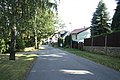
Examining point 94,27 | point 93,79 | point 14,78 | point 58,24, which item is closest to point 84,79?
point 93,79

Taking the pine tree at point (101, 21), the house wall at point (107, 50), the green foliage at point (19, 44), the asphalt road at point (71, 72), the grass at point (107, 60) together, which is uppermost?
the pine tree at point (101, 21)

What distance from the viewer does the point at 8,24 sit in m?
11.7

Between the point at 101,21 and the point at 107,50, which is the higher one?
the point at 101,21

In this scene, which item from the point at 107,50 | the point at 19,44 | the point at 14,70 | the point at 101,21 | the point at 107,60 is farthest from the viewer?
the point at 101,21

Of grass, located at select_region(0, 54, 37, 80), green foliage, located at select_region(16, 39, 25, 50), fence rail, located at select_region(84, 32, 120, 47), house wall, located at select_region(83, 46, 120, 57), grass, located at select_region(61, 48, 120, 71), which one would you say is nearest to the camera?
grass, located at select_region(0, 54, 37, 80)

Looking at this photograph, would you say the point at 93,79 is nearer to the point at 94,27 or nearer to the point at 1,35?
the point at 1,35

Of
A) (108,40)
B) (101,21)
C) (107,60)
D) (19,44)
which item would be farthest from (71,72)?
(101,21)

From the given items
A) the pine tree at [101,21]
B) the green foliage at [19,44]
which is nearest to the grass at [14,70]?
the green foliage at [19,44]

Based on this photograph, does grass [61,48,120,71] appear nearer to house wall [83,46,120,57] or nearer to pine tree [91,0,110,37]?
house wall [83,46,120,57]

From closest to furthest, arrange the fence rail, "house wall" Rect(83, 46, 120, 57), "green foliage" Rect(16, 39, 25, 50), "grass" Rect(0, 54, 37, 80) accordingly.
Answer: "grass" Rect(0, 54, 37, 80), "house wall" Rect(83, 46, 120, 57), the fence rail, "green foliage" Rect(16, 39, 25, 50)

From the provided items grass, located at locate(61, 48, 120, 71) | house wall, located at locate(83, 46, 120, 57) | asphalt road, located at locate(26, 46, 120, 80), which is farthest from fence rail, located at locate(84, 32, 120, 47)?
asphalt road, located at locate(26, 46, 120, 80)

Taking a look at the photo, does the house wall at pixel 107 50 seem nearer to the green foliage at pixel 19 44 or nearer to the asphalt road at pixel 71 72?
the asphalt road at pixel 71 72

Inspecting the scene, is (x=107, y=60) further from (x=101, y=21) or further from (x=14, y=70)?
(x=101, y=21)

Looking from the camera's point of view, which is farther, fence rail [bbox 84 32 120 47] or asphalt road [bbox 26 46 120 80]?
fence rail [bbox 84 32 120 47]
